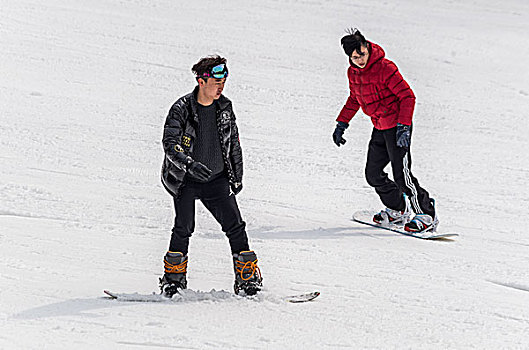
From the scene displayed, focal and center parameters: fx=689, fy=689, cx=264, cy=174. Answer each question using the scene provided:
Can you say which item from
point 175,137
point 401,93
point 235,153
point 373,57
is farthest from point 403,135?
point 175,137

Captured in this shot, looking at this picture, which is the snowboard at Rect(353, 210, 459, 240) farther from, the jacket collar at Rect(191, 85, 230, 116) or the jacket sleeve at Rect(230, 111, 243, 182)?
the jacket collar at Rect(191, 85, 230, 116)

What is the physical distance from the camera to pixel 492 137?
31.9ft

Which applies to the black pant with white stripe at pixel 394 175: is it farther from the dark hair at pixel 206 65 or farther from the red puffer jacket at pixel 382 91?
the dark hair at pixel 206 65

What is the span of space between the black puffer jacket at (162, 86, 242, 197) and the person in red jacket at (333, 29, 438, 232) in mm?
1789

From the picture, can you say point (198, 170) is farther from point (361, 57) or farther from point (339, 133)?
point (339, 133)

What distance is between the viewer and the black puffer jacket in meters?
3.97

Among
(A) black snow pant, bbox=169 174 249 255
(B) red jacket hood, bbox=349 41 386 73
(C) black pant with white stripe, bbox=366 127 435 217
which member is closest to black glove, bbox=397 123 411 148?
(C) black pant with white stripe, bbox=366 127 435 217

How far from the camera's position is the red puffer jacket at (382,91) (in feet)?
18.6

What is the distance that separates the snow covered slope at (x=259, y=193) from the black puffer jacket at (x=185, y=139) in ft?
2.59

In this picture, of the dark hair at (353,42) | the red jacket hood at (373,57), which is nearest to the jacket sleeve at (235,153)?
the dark hair at (353,42)

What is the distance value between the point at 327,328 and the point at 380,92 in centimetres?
242

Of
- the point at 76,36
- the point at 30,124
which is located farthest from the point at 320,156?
the point at 76,36

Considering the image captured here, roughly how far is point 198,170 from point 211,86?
510 millimetres

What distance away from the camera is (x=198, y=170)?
3928 millimetres
